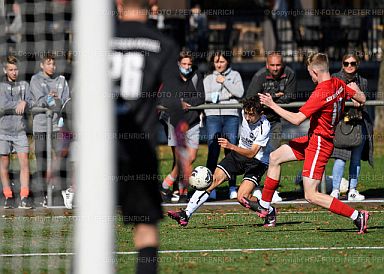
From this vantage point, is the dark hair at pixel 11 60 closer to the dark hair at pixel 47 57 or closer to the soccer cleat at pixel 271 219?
the dark hair at pixel 47 57

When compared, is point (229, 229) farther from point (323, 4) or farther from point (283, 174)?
point (323, 4)

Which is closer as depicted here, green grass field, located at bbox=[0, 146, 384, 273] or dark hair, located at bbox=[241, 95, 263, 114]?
green grass field, located at bbox=[0, 146, 384, 273]

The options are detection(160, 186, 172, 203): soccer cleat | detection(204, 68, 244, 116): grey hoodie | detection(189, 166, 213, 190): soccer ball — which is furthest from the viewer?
detection(204, 68, 244, 116): grey hoodie

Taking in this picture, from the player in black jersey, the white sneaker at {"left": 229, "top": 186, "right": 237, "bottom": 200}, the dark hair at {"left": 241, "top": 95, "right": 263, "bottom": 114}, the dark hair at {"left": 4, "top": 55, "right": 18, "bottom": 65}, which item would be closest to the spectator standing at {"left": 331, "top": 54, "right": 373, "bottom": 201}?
the white sneaker at {"left": 229, "top": 186, "right": 237, "bottom": 200}

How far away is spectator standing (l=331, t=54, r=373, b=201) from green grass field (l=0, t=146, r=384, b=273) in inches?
25.1

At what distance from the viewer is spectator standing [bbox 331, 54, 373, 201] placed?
14.9m

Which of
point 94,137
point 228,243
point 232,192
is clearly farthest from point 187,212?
point 94,137

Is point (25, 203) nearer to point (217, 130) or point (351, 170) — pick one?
point (217, 130)

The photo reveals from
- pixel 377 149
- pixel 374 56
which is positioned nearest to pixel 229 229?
pixel 377 149

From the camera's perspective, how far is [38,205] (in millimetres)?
14453

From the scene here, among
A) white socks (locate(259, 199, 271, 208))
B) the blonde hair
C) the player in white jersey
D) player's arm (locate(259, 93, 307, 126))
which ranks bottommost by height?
white socks (locate(259, 199, 271, 208))

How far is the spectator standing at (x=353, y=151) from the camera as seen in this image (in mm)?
14867

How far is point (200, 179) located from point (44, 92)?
2.81 meters

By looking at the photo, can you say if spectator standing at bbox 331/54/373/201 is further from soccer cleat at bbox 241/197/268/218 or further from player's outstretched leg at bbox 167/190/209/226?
player's outstretched leg at bbox 167/190/209/226
